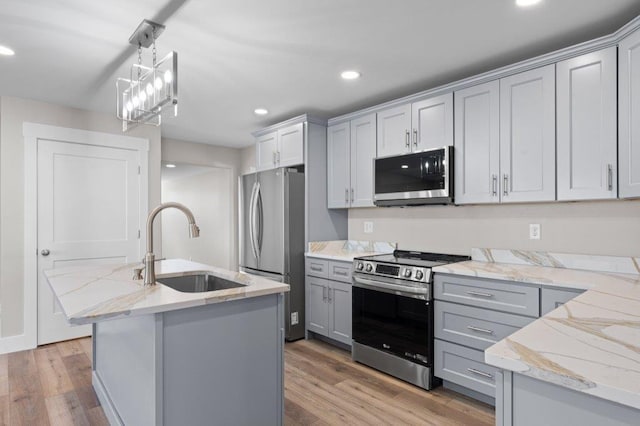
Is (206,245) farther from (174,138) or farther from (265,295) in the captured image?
(265,295)

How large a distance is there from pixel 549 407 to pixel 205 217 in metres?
6.86

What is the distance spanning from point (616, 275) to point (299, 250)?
2.55m

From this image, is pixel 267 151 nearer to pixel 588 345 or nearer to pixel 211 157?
pixel 211 157

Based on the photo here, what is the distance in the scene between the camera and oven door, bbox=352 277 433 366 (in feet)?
8.62

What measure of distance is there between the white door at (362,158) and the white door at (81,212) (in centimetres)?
249

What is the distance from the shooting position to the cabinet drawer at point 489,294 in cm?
215

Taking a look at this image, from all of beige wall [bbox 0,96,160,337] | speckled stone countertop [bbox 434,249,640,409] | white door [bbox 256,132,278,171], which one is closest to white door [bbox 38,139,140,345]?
beige wall [bbox 0,96,160,337]

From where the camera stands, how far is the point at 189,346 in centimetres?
160

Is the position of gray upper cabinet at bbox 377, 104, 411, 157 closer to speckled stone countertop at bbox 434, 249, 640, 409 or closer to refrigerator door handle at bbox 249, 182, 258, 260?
refrigerator door handle at bbox 249, 182, 258, 260

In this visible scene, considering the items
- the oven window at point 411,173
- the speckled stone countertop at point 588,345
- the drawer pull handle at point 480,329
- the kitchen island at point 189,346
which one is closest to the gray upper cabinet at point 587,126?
the speckled stone countertop at point 588,345

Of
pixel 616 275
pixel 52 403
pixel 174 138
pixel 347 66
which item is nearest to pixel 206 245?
pixel 174 138

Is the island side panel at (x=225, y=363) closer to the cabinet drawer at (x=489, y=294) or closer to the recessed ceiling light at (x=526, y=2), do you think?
the cabinet drawer at (x=489, y=294)

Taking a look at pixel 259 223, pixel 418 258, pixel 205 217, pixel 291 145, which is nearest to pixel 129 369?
pixel 259 223

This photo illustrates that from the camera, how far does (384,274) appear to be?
114 inches
